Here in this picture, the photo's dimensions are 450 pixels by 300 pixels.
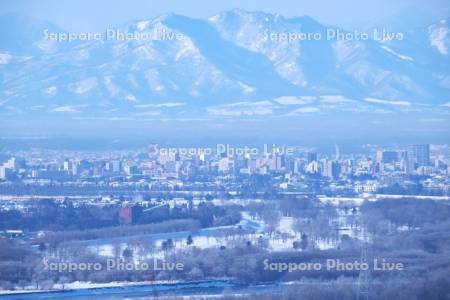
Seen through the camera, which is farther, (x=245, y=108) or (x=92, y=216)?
(x=245, y=108)

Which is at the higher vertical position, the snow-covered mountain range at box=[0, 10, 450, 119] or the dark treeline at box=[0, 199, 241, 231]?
the snow-covered mountain range at box=[0, 10, 450, 119]

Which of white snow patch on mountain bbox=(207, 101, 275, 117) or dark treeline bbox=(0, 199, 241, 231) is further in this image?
white snow patch on mountain bbox=(207, 101, 275, 117)

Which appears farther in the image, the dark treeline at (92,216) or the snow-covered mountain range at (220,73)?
the snow-covered mountain range at (220,73)

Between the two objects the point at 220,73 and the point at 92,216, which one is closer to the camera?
the point at 92,216

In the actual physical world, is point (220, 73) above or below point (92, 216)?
above

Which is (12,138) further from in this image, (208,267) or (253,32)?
(208,267)

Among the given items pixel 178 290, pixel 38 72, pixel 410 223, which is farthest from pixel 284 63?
pixel 178 290

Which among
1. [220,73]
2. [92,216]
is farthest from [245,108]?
[92,216]

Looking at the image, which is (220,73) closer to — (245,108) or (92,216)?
(245,108)
